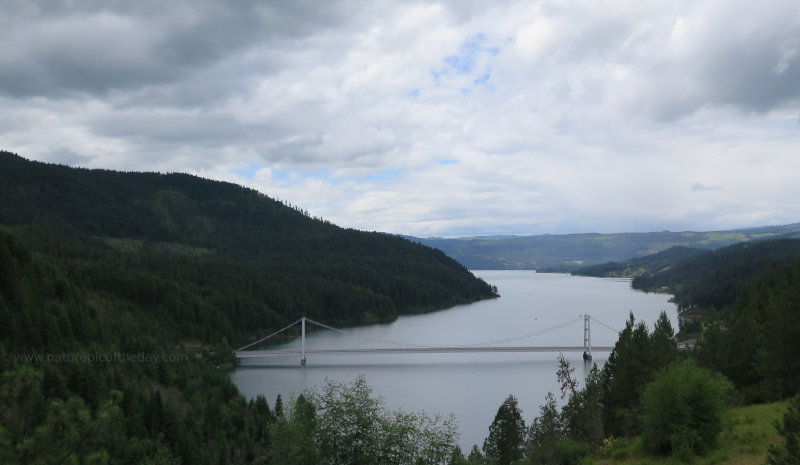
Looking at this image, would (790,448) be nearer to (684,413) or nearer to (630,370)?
(684,413)

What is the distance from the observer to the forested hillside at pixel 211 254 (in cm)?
6462

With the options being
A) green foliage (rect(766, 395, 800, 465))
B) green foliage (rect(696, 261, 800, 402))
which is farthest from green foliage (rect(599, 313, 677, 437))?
green foliage (rect(766, 395, 800, 465))

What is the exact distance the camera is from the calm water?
116ft

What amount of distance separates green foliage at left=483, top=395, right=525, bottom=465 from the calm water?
5.10 meters

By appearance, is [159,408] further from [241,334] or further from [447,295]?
[447,295]

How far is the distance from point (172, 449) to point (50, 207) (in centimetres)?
14570

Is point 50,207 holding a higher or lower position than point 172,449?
higher

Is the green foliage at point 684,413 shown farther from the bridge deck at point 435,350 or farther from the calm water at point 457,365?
the bridge deck at point 435,350

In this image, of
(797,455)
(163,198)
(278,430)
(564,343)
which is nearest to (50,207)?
(163,198)

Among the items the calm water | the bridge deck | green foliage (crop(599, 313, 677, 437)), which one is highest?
green foliage (crop(599, 313, 677, 437))

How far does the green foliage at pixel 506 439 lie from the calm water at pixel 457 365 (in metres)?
5.10

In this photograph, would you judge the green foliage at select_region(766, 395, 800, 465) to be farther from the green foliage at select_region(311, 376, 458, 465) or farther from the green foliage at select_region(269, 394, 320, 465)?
the green foliage at select_region(269, 394, 320, 465)

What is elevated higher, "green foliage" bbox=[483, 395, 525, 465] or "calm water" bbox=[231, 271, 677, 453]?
"green foliage" bbox=[483, 395, 525, 465]

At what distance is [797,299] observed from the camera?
1684 cm
